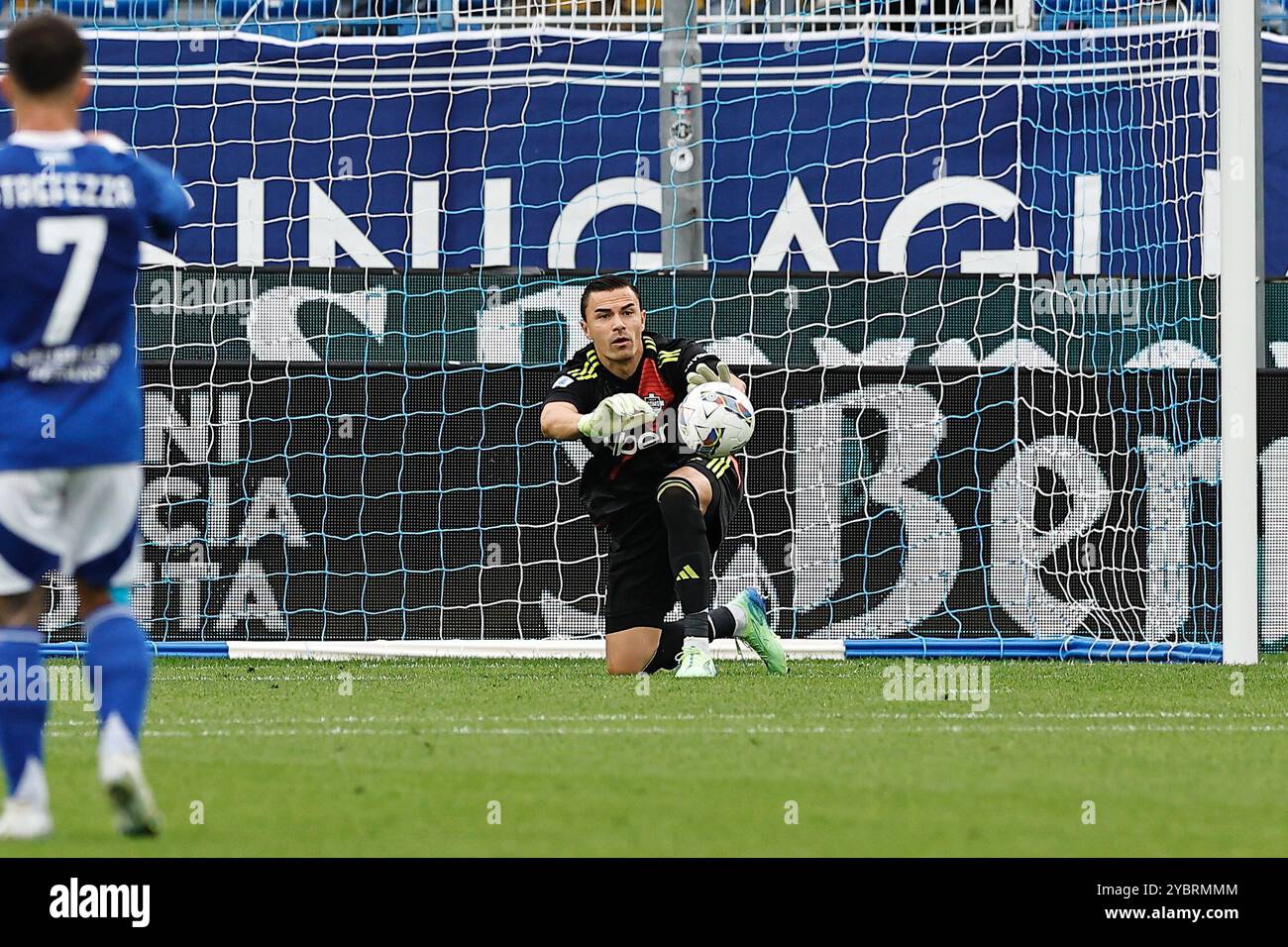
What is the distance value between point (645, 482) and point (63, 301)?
392 cm

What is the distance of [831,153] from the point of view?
11.6m

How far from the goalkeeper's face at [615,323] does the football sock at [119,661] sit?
3.69 meters

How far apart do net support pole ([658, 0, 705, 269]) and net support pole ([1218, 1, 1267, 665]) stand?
261cm

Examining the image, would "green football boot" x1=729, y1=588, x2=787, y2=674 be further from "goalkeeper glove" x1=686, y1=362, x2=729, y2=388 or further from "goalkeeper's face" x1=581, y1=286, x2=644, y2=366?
"goalkeeper's face" x1=581, y1=286, x2=644, y2=366

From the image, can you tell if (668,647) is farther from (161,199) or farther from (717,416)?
(161,199)

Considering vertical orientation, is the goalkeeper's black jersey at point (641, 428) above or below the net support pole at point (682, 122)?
below

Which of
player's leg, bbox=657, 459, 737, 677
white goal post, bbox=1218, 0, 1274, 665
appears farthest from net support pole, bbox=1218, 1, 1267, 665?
player's leg, bbox=657, 459, 737, 677

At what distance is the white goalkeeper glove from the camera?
688 centimetres

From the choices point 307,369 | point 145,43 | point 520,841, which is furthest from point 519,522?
point 520,841

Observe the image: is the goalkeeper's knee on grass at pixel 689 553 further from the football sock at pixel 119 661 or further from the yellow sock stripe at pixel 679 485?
the football sock at pixel 119 661

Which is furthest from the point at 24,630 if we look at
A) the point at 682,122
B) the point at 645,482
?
the point at 682,122

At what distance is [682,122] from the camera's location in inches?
376

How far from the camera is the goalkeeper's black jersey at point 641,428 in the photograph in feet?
24.2

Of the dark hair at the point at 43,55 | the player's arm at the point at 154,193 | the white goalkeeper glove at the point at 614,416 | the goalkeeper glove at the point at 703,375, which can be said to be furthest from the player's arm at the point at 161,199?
the goalkeeper glove at the point at 703,375
